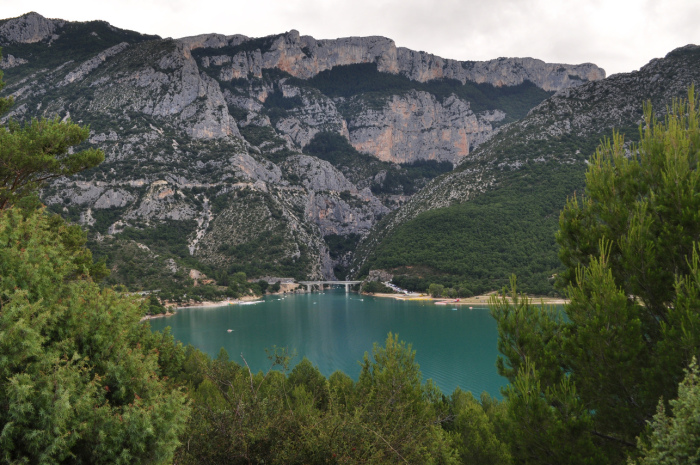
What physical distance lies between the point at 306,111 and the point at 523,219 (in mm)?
93132

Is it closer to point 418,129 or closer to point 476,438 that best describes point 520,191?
point 476,438

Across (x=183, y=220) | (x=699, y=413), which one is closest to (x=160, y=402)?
(x=699, y=413)

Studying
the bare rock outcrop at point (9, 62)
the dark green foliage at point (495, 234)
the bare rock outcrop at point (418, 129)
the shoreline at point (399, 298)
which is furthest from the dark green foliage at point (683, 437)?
the bare rock outcrop at point (418, 129)

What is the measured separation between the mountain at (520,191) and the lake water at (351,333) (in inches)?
457

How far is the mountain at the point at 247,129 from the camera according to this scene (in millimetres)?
85625

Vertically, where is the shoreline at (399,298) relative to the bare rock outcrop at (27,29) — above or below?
below

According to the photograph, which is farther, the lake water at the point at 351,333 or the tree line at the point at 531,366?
the lake water at the point at 351,333

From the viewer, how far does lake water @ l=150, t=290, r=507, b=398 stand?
3275 centimetres

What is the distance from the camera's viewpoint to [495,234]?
77375 mm

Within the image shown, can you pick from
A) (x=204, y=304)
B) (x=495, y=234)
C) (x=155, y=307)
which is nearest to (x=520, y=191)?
(x=495, y=234)

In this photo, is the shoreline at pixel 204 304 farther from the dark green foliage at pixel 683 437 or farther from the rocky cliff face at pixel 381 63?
the rocky cliff face at pixel 381 63

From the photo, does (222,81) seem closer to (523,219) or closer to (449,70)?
(449,70)

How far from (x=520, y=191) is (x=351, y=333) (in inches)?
1987

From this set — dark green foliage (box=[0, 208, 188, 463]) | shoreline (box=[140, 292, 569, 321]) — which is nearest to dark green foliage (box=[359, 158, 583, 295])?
shoreline (box=[140, 292, 569, 321])
